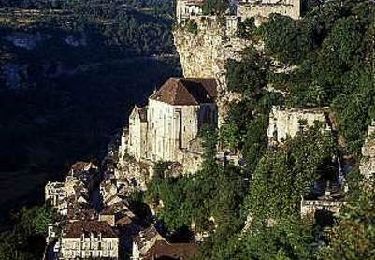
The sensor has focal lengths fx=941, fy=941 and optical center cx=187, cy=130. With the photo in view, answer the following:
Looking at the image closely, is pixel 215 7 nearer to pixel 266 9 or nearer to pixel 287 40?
pixel 266 9

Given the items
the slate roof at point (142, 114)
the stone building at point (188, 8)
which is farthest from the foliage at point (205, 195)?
the stone building at point (188, 8)

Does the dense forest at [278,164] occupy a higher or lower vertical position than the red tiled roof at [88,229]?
higher

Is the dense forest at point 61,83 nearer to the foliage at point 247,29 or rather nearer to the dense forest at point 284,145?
the dense forest at point 284,145

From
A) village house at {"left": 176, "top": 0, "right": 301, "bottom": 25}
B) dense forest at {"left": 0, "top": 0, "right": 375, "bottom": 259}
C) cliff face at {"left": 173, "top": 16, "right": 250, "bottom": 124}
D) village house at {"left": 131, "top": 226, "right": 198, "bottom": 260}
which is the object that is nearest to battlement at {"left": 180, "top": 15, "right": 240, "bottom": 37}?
cliff face at {"left": 173, "top": 16, "right": 250, "bottom": 124}

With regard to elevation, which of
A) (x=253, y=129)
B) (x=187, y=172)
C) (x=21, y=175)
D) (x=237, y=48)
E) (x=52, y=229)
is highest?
(x=237, y=48)

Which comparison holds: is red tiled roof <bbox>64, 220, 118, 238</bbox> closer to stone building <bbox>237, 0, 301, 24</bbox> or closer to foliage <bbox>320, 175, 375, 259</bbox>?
stone building <bbox>237, 0, 301, 24</bbox>

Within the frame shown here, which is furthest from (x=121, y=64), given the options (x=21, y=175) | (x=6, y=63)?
(x=21, y=175)

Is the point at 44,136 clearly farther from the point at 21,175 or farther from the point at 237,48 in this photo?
the point at 237,48
